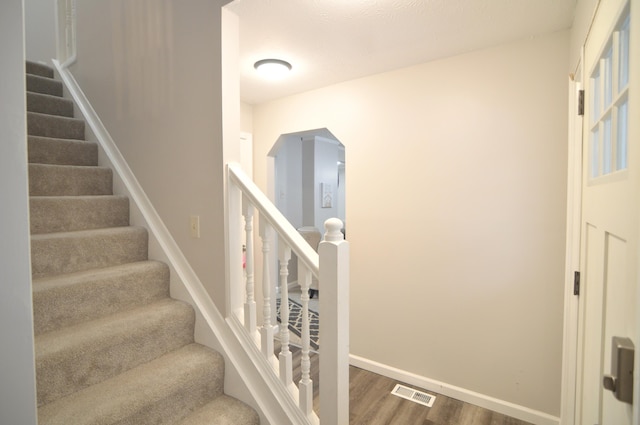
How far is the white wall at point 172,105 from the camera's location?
153 cm

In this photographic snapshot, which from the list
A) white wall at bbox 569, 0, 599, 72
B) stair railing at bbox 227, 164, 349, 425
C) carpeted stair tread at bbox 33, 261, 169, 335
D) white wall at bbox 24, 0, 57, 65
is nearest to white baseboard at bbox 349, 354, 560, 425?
stair railing at bbox 227, 164, 349, 425

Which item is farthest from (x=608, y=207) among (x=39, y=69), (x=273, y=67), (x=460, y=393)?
(x=39, y=69)

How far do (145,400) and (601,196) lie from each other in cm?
185

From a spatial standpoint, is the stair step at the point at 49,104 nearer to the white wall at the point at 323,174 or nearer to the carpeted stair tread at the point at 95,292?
the carpeted stair tread at the point at 95,292

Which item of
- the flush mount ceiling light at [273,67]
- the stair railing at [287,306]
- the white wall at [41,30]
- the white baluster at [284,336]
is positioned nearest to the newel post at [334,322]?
the stair railing at [287,306]

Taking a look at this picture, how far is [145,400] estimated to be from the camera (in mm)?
1171

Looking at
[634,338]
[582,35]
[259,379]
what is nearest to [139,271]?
[259,379]

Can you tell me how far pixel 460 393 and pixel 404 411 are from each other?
45cm

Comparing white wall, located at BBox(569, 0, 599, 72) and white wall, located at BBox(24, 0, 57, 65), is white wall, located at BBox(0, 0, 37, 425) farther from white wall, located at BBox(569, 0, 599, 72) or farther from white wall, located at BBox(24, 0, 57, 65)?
white wall, located at BBox(24, 0, 57, 65)

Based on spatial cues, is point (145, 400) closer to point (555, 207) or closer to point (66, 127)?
point (66, 127)

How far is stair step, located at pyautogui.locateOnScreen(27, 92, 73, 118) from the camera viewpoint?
2.11 metres

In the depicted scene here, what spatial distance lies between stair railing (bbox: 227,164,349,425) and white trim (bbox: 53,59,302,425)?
0.05 m

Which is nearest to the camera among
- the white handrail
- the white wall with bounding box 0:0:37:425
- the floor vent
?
the white wall with bounding box 0:0:37:425

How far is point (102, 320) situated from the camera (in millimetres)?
1404
